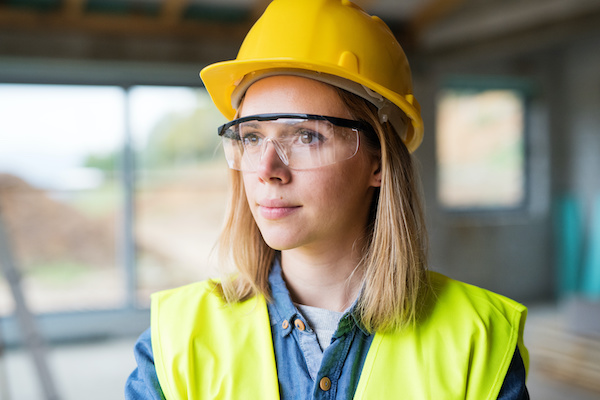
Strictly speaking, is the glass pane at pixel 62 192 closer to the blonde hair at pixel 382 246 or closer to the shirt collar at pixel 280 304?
the blonde hair at pixel 382 246

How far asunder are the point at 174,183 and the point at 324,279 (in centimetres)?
473

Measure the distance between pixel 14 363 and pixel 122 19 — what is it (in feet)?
10.4

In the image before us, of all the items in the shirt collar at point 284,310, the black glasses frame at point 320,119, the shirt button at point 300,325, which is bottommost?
the shirt button at point 300,325

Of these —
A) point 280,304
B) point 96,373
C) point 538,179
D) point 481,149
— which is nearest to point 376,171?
point 280,304

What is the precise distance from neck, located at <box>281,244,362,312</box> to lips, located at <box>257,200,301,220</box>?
0.15m

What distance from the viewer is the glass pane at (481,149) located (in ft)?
23.0

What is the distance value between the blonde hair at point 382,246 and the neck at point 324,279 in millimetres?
44

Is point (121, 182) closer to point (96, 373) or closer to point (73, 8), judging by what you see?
point (73, 8)

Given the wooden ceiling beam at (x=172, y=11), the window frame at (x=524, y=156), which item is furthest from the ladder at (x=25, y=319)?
the window frame at (x=524, y=156)

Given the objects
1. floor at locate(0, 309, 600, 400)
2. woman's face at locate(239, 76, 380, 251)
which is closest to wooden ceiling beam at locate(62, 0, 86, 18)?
floor at locate(0, 309, 600, 400)

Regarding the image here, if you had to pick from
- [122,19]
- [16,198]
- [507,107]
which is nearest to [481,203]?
[507,107]

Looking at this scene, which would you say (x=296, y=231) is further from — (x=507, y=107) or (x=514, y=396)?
(x=507, y=107)

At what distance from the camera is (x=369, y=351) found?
4.06 feet

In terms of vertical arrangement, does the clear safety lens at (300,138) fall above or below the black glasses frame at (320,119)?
below
